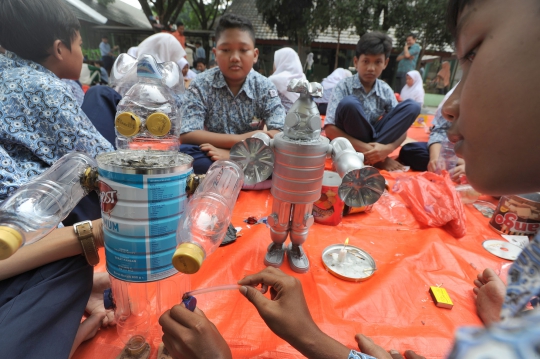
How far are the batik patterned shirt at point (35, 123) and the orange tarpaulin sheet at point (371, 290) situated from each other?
0.68 metres

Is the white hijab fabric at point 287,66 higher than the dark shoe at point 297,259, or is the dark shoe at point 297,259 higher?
the white hijab fabric at point 287,66

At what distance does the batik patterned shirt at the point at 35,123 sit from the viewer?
3.28 feet

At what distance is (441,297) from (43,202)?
1.35 m

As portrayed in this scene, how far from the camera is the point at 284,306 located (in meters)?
0.72

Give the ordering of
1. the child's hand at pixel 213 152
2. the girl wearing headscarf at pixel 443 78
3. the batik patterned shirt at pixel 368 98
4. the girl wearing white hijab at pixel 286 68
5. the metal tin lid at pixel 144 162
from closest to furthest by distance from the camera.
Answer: the metal tin lid at pixel 144 162 → the child's hand at pixel 213 152 → the batik patterned shirt at pixel 368 98 → the girl wearing white hijab at pixel 286 68 → the girl wearing headscarf at pixel 443 78

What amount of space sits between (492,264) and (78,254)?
1750 mm

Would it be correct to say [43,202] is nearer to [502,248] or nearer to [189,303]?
[189,303]

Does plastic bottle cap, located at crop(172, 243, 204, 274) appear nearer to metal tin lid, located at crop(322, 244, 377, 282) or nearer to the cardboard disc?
metal tin lid, located at crop(322, 244, 377, 282)

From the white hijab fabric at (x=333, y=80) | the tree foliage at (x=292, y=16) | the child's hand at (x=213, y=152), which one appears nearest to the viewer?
the child's hand at (x=213, y=152)

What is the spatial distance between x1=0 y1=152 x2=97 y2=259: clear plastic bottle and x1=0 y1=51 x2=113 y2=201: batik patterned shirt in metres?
0.42

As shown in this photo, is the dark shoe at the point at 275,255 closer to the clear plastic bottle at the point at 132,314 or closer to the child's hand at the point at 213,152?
the clear plastic bottle at the point at 132,314

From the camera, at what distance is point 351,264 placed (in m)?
1.31

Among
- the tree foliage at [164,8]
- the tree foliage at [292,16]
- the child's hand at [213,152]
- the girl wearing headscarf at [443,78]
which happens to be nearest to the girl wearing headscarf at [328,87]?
the child's hand at [213,152]

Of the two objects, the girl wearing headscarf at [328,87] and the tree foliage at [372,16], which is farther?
the tree foliage at [372,16]
